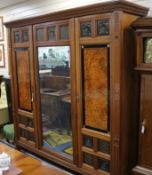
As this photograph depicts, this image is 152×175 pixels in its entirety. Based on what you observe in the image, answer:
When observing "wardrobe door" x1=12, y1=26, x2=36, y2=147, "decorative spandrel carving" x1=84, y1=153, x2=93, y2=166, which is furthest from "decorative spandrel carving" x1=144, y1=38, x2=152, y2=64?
"wardrobe door" x1=12, y1=26, x2=36, y2=147

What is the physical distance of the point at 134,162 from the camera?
8.17ft

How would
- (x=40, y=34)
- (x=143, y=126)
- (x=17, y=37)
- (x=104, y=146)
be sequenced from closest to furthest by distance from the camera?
(x=143, y=126)
(x=104, y=146)
(x=40, y=34)
(x=17, y=37)

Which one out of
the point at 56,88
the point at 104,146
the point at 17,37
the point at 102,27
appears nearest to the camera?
the point at 102,27

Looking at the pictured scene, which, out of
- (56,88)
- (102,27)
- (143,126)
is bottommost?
(143,126)

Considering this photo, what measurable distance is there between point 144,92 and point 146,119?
26cm

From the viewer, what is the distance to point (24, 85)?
3199 millimetres

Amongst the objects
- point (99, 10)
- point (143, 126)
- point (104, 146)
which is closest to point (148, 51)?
point (99, 10)

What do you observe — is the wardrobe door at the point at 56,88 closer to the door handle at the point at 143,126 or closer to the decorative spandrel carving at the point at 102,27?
the decorative spandrel carving at the point at 102,27

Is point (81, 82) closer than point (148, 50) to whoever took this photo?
No

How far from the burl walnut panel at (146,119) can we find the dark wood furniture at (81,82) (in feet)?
0.37

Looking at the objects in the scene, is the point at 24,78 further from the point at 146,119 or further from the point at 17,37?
the point at 146,119

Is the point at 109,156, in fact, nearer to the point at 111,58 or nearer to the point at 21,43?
the point at 111,58

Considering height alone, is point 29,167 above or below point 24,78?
below

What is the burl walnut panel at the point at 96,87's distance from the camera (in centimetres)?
225
